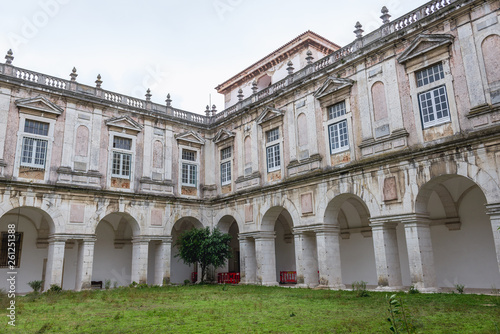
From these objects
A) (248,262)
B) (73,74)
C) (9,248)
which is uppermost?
(73,74)

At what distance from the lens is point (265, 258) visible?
18.4 metres

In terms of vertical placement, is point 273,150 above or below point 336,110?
below

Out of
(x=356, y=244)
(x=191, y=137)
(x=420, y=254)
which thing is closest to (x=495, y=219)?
(x=420, y=254)

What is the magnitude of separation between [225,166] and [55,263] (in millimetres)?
9553

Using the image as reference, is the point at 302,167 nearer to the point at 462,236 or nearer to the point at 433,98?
the point at 433,98

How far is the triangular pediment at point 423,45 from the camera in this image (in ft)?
42.9

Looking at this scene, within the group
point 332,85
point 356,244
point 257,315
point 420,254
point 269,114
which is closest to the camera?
point 257,315

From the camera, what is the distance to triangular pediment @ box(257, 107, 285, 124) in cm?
1859

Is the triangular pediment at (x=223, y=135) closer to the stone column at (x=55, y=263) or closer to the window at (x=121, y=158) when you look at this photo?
the window at (x=121, y=158)

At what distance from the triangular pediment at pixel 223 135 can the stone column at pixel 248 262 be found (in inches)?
218

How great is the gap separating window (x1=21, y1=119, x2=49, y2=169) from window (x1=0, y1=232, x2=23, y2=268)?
3947 millimetres

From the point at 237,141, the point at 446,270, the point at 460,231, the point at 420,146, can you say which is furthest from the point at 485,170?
the point at 237,141

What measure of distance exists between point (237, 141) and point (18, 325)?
46.8 ft

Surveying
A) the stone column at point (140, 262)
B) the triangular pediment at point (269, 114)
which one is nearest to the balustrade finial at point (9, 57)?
the stone column at point (140, 262)
